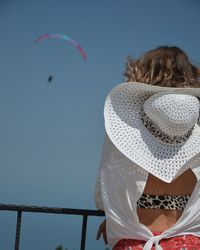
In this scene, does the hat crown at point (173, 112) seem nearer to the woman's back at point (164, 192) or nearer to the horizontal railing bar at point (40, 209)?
the woman's back at point (164, 192)

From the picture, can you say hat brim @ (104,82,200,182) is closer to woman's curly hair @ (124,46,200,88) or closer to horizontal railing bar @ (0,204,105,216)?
woman's curly hair @ (124,46,200,88)

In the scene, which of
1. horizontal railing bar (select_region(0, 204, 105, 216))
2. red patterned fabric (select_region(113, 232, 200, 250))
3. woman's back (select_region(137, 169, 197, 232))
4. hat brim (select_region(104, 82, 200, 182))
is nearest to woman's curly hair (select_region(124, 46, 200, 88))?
hat brim (select_region(104, 82, 200, 182))

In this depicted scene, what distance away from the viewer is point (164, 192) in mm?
1838

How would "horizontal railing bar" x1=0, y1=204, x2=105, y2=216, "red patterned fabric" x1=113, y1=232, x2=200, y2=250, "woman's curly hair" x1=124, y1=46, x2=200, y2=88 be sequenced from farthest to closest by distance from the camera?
"horizontal railing bar" x1=0, y1=204, x2=105, y2=216 → "woman's curly hair" x1=124, y1=46, x2=200, y2=88 → "red patterned fabric" x1=113, y1=232, x2=200, y2=250

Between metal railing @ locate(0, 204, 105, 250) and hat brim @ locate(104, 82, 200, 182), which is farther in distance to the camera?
metal railing @ locate(0, 204, 105, 250)

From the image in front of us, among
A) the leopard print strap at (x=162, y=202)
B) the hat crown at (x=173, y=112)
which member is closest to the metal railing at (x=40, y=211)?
the leopard print strap at (x=162, y=202)

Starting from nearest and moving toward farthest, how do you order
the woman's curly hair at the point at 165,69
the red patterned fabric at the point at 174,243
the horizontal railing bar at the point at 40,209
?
the red patterned fabric at the point at 174,243 → the woman's curly hair at the point at 165,69 → the horizontal railing bar at the point at 40,209

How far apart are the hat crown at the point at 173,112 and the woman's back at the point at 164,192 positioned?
0.59ft

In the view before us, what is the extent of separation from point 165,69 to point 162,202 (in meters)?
0.51

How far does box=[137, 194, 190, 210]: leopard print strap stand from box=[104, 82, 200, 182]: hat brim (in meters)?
0.09

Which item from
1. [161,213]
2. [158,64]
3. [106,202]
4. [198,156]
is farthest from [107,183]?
[158,64]

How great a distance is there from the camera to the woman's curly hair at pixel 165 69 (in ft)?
6.30

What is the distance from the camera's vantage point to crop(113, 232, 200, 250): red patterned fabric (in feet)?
5.81

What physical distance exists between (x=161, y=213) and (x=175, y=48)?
2.20 ft
